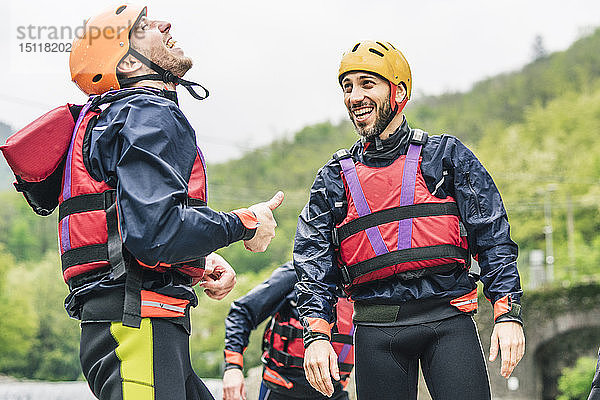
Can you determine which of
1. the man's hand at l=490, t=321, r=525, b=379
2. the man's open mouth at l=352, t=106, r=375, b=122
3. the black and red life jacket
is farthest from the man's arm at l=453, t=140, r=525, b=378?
the black and red life jacket

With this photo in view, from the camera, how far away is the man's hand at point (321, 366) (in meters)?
3.38

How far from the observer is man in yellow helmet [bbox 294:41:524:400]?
3.38 meters

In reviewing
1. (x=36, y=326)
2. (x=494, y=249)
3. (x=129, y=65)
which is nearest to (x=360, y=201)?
(x=494, y=249)

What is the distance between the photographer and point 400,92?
151 inches

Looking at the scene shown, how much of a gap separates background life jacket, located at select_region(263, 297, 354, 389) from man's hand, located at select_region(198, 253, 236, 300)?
1626 millimetres

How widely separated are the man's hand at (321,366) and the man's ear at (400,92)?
1.31 metres

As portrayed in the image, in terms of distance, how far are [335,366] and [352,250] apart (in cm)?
56

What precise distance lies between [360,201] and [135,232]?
1403 mm

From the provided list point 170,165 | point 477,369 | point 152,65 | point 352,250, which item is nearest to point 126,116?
point 170,165

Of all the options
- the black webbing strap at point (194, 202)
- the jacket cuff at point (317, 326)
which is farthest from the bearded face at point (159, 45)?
the jacket cuff at point (317, 326)

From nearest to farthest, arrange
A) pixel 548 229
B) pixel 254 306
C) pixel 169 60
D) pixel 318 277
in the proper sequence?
1. pixel 169 60
2. pixel 318 277
3. pixel 254 306
4. pixel 548 229

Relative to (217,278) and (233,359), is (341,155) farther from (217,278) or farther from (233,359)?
(233,359)

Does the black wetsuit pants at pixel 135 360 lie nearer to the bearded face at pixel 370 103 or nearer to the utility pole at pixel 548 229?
the bearded face at pixel 370 103

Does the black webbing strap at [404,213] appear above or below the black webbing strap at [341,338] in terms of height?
above
